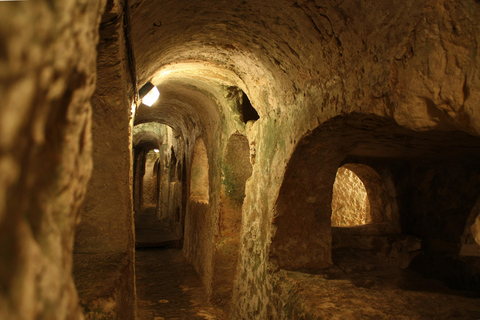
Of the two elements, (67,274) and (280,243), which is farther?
(280,243)

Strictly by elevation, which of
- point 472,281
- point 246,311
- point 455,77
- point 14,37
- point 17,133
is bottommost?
point 246,311

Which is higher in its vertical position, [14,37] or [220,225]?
[14,37]

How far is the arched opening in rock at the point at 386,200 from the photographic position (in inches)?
109

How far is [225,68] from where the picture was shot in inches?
140

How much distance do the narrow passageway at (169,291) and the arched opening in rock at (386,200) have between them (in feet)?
6.14

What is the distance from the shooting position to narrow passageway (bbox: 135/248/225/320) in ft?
13.8

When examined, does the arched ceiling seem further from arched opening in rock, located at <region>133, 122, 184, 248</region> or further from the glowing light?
arched opening in rock, located at <region>133, 122, 184, 248</region>

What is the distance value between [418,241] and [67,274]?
16.2 ft

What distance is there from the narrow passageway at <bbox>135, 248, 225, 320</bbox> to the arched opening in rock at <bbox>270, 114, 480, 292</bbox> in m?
1.87

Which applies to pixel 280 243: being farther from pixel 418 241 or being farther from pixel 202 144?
pixel 202 144

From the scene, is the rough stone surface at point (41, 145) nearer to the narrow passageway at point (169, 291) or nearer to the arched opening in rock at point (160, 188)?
the narrow passageway at point (169, 291)

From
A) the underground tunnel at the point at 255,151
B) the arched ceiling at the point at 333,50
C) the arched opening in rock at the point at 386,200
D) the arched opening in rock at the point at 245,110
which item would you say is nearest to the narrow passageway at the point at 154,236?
the underground tunnel at the point at 255,151

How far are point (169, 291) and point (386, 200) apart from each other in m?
3.51

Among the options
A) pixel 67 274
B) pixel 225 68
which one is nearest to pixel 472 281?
pixel 225 68
